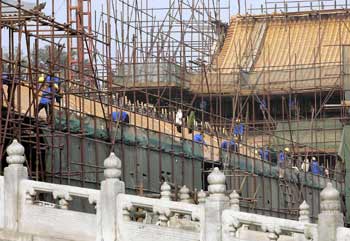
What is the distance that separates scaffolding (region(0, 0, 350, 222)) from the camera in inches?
834

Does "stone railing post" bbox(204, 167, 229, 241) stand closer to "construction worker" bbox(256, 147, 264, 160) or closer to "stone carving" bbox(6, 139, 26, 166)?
"stone carving" bbox(6, 139, 26, 166)

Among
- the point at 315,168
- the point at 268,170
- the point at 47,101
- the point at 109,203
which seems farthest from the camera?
the point at 315,168

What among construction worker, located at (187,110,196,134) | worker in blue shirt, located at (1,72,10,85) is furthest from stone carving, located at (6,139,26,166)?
construction worker, located at (187,110,196,134)

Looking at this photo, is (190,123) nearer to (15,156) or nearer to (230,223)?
(15,156)

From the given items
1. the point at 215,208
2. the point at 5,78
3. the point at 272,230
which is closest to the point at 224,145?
the point at 5,78

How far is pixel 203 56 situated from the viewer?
3847cm

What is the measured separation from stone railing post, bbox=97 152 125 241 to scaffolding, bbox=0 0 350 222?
4.47 m

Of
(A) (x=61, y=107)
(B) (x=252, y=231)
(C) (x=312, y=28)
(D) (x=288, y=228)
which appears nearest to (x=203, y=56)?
(C) (x=312, y=28)

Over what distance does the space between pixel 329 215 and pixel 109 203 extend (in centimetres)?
296

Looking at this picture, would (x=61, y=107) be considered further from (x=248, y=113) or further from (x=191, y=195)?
(x=248, y=113)

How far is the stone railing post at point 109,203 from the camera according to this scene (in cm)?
1505

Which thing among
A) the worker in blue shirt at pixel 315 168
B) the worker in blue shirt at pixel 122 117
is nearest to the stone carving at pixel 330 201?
the worker in blue shirt at pixel 122 117

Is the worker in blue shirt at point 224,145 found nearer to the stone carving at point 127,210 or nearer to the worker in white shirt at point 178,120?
the worker in white shirt at point 178,120

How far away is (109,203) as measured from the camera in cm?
1509
